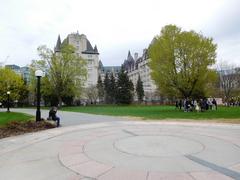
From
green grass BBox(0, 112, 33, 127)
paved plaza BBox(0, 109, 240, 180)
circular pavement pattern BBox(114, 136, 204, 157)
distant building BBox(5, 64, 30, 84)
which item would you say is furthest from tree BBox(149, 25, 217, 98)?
distant building BBox(5, 64, 30, 84)

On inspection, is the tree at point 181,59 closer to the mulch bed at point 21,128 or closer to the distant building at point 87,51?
the mulch bed at point 21,128

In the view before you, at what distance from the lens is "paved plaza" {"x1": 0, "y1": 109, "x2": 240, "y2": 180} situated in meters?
5.93

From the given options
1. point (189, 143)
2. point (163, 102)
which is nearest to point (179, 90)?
point (189, 143)

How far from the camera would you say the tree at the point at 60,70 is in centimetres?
5841

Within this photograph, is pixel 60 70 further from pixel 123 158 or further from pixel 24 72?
pixel 24 72

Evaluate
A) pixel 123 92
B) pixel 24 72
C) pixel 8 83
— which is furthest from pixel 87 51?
pixel 8 83

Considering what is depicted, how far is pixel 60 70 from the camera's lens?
59.0 meters

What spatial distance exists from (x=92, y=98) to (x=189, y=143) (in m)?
80.3

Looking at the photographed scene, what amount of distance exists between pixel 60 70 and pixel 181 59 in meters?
33.4

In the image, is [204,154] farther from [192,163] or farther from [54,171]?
[54,171]

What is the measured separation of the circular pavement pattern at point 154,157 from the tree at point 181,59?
949 inches

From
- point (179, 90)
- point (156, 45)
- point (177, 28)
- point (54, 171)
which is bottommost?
point (54, 171)

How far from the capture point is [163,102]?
7706 cm

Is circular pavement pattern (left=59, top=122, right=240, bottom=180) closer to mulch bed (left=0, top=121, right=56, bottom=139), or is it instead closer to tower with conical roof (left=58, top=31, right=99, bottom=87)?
mulch bed (left=0, top=121, right=56, bottom=139)
